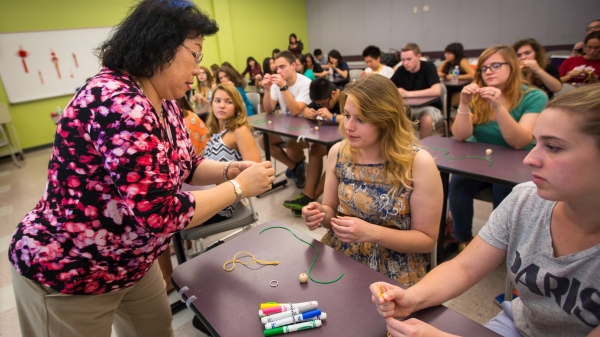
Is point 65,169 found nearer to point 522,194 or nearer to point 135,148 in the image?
point 135,148

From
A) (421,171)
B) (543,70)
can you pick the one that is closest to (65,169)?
(421,171)

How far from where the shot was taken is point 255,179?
47.6 inches

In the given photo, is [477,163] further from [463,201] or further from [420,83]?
[420,83]

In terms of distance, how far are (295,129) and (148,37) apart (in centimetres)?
244

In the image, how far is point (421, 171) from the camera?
1422 millimetres

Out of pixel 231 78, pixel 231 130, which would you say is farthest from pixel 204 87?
pixel 231 130

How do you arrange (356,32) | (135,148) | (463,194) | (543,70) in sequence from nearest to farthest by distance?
(135,148) < (463,194) < (543,70) < (356,32)

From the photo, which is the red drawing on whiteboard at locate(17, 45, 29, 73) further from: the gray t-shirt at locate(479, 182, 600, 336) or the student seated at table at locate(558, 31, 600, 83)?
the student seated at table at locate(558, 31, 600, 83)

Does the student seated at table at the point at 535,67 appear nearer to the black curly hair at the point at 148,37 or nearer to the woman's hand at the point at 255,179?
the woman's hand at the point at 255,179

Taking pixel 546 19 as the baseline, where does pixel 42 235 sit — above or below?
below

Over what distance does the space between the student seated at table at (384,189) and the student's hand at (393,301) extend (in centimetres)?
39

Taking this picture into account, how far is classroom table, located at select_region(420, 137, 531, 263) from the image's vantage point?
6.07 ft

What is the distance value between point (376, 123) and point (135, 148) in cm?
98

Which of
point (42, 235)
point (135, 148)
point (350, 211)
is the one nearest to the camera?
point (135, 148)
